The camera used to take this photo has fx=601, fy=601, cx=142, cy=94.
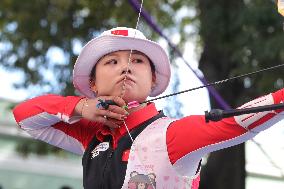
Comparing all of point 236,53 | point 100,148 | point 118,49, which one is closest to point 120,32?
point 118,49

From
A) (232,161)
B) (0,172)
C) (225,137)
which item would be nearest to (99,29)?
(232,161)

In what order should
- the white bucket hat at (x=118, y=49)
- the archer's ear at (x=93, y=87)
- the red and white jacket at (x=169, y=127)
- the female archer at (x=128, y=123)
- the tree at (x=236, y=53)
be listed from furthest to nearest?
the tree at (x=236, y=53), the archer's ear at (x=93, y=87), the white bucket hat at (x=118, y=49), the female archer at (x=128, y=123), the red and white jacket at (x=169, y=127)

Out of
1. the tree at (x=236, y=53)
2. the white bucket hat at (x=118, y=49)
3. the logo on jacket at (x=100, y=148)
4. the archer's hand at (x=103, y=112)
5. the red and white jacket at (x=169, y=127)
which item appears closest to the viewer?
the red and white jacket at (x=169, y=127)

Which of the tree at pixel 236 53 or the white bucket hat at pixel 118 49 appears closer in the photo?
the white bucket hat at pixel 118 49

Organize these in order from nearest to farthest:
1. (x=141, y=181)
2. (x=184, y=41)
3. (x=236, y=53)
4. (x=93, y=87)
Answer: (x=141, y=181) < (x=93, y=87) < (x=236, y=53) < (x=184, y=41)

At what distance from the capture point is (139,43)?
2.47m

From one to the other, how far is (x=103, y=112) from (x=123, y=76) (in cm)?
17

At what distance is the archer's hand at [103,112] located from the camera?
226 centimetres

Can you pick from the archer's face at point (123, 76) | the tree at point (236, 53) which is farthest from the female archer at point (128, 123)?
the tree at point (236, 53)

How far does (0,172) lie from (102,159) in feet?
45.4

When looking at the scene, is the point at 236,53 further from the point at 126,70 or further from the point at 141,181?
the point at 141,181

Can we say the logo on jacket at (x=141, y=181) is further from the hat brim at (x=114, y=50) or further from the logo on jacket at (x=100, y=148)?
the hat brim at (x=114, y=50)

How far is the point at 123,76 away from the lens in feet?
7.75

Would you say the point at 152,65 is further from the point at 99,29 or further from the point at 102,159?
the point at 99,29
